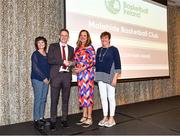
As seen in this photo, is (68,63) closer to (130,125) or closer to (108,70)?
(108,70)

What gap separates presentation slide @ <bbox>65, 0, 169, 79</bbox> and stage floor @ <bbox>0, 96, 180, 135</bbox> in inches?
34.1

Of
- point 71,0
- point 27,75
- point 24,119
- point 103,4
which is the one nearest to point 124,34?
point 103,4

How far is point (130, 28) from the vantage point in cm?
464

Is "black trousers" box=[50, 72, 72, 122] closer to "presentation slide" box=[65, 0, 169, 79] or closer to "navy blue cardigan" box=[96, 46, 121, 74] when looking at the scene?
"navy blue cardigan" box=[96, 46, 121, 74]

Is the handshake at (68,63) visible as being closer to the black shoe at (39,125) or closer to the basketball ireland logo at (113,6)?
the black shoe at (39,125)

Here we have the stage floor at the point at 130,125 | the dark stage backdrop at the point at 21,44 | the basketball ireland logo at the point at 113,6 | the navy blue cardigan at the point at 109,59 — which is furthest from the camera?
the basketball ireland logo at the point at 113,6

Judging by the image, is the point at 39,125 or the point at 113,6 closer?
the point at 39,125

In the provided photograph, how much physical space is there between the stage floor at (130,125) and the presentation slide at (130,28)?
2.85 feet

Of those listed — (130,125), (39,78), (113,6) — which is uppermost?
(113,6)

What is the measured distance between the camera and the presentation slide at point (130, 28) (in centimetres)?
379

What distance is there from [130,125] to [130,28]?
2.14 metres

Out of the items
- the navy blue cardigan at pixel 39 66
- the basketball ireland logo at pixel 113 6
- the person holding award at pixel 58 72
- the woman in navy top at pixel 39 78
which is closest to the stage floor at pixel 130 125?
the woman in navy top at pixel 39 78

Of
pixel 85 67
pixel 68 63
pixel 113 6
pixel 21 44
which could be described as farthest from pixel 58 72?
pixel 113 6

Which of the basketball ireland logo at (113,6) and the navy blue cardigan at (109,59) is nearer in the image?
the navy blue cardigan at (109,59)
